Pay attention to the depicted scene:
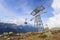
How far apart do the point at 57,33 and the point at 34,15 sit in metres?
6.54

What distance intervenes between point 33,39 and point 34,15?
8.27 metres

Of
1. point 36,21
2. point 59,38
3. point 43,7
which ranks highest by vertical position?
point 43,7

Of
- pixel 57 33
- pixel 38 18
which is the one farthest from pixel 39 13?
pixel 57 33

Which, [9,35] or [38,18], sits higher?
[38,18]

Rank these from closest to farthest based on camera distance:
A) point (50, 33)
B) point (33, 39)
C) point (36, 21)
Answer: point (33, 39)
point (50, 33)
point (36, 21)

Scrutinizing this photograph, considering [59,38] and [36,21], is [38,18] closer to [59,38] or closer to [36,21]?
[36,21]

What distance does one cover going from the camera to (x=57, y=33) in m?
24.1

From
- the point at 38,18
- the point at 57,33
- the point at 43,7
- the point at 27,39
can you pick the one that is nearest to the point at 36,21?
the point at 38,18

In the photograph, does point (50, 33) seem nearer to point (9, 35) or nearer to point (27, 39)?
point (27, 39)

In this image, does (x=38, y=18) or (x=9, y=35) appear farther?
(x=38, y=18)

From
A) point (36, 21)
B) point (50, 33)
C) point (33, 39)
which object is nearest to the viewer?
point (33, 39)

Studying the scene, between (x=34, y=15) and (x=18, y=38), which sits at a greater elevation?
(x=34, y=15)

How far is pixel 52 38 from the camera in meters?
21.5

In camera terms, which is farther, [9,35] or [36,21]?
[36,21]
